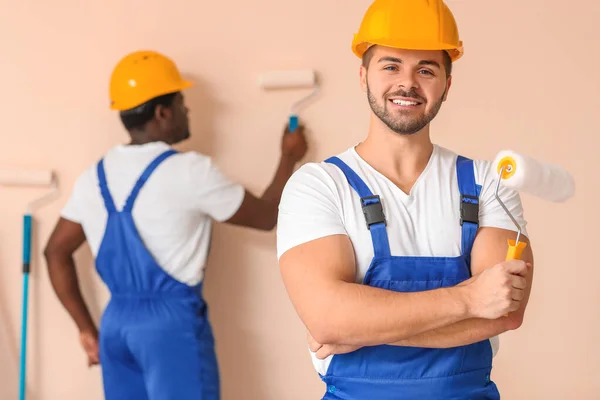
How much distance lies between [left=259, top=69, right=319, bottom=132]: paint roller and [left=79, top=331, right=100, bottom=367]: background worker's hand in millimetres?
1035

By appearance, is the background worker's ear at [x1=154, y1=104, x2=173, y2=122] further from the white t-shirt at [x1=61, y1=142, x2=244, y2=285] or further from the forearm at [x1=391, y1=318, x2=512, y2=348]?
the forearm at [x1=391, y1=318, x2=512, y2=348]

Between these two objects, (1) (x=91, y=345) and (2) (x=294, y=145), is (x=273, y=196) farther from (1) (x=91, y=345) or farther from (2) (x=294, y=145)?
(1) (x=91, y=345)

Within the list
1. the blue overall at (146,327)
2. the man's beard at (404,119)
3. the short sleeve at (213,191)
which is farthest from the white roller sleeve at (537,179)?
the blue overall at (146,327)

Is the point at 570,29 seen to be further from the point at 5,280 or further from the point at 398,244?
the point at 5,280

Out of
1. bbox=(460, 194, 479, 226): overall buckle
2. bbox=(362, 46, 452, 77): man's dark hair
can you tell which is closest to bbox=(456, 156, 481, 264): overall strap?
bbox=(460, 194, 479, 226): overall buckle

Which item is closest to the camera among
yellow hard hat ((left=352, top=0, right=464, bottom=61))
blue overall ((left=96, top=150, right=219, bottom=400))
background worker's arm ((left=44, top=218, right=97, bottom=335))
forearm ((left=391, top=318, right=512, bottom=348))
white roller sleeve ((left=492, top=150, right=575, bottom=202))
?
white roller sleeve ((left=492, top=150, right=575, bottom=202))

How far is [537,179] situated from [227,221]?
135 centimetres

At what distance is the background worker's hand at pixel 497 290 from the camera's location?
4.31 feet

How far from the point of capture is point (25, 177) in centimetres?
274

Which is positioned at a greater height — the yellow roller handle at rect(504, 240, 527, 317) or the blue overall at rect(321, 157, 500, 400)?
the yellow roller handle at rect(504, 240, 527, 317)

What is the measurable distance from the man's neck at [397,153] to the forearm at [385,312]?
0.30m

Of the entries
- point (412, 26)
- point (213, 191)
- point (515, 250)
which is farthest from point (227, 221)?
point (515, 250)

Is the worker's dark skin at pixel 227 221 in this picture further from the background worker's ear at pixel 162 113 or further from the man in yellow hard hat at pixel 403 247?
the man in yellow hard hat at pixel 403 247

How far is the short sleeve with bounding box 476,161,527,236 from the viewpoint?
149 centimetres
